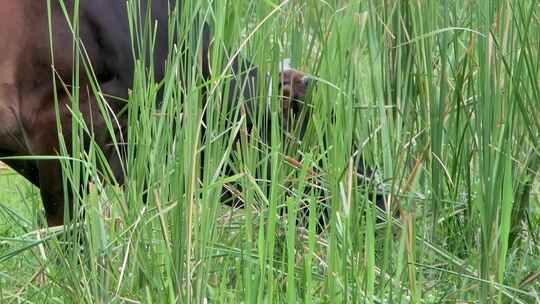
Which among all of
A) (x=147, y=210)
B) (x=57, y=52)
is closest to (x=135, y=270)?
(x=147, y=210)

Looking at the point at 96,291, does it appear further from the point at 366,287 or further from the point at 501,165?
the point at 501,165

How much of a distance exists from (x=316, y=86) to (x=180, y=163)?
23.1 inches

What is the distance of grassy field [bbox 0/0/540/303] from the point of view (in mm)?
1751

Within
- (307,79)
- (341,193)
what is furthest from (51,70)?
(341,193)

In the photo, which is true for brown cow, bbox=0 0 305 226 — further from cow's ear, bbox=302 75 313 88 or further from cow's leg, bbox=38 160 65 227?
cow's ear, bbox=302 75 313 88

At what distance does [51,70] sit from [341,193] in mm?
1810

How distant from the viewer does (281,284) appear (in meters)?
1.95

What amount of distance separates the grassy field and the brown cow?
3.77ft

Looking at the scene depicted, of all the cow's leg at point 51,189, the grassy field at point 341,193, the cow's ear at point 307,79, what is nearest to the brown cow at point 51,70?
the cow's leg at point 51,189

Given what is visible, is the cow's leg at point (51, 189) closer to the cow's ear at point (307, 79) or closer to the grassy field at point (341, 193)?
the cow's ear at point (307, 79)

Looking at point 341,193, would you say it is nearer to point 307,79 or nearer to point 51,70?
point 307,79

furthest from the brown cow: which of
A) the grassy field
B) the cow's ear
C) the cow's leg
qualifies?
the grassy field

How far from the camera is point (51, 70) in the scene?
131 inches

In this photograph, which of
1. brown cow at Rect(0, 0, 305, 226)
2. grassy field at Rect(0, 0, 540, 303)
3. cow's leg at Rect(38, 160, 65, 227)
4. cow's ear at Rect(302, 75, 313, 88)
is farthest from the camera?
cow's leg at Rect(38, 160, 65, 227)
